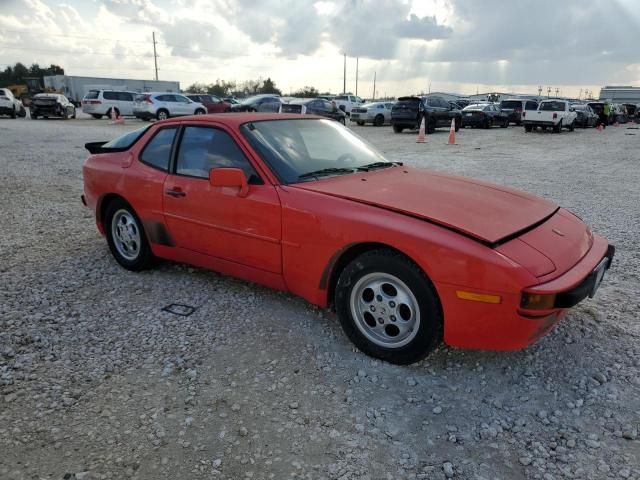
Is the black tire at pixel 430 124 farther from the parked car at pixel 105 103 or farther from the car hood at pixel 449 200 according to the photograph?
the car hood at pixel 449 200

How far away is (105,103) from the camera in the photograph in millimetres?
27875

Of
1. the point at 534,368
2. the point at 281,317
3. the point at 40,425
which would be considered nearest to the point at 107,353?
the point at 40,425

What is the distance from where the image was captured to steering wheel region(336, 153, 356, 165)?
384 cm

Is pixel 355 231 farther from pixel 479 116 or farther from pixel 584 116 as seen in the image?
pixel 584 116

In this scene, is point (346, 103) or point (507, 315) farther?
point (346, 103)

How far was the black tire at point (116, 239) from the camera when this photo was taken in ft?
14.5

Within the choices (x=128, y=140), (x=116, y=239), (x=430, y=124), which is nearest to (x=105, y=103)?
(x=430, y=124)

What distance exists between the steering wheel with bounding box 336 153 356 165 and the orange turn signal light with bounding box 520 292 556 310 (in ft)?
5.94

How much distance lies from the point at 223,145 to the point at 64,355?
5.92 feet

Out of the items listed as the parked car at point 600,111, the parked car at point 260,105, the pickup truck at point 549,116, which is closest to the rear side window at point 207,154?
the parked car at point 260,105

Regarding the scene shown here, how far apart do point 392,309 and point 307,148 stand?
1509 millimetres

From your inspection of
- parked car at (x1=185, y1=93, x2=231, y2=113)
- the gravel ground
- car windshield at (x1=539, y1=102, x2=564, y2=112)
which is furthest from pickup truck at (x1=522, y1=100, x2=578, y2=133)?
the gravel ground

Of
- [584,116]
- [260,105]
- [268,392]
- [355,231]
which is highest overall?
[260,105]

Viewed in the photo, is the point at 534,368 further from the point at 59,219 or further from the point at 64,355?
the point at 59,219
